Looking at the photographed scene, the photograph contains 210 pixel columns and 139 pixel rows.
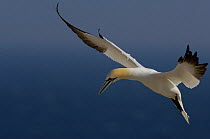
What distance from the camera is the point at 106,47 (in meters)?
6.92

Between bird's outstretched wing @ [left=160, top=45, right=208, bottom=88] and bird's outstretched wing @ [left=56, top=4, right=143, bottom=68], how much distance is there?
3.25 ft

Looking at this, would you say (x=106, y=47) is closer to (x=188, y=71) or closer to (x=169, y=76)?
(x=169, y=76)

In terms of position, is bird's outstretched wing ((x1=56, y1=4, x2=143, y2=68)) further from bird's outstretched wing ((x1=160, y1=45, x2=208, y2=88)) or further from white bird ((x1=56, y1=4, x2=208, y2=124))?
bird's outstretched wing ((x1=160, y1=45, x2=208, y2=88))

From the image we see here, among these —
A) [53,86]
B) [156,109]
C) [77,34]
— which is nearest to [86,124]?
[156,109]

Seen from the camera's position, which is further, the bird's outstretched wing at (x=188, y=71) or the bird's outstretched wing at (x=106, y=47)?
the bird's outstretched wing at (x=106, y=47)

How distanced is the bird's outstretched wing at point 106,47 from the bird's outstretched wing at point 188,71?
99cm

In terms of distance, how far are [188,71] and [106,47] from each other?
5.76ft

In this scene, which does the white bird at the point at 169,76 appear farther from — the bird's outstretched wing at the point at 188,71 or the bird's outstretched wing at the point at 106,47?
the bird's outstretched wing at the point at 106,47

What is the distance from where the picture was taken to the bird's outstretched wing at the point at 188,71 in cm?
536

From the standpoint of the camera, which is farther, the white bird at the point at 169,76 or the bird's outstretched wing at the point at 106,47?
the bird's outstretched wing at the point at 106,47

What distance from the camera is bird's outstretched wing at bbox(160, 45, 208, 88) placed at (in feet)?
17.6

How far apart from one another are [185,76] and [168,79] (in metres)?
0.28

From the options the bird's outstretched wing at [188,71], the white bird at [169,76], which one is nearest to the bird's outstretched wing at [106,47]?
the white bird at [169,76]

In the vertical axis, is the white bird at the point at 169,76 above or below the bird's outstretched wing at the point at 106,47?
below
